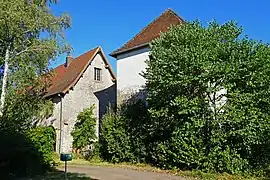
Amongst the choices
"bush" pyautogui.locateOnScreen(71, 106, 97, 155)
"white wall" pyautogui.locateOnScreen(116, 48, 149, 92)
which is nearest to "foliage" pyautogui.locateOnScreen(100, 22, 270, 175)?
"white wall" pyautogui.locateOnScreen(116, 48, 149, 92)

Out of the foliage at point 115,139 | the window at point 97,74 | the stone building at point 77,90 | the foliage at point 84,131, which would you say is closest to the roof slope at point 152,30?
the foliage at point 115,139

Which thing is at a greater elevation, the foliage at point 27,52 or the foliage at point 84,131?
the foliage at point 27,52

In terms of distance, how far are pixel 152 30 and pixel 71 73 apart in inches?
408

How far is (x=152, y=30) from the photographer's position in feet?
89.3

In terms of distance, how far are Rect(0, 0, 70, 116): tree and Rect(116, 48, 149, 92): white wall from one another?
17.1ft

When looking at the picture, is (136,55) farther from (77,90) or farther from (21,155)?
(21,155)

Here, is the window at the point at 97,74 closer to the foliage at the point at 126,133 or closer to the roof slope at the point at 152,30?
the roof slope at the point at 152,30

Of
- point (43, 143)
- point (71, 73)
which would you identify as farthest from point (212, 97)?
point (71, 73)

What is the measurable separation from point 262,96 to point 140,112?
26.9ft

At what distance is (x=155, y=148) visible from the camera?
2158cm

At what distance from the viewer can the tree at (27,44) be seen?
73.7ft

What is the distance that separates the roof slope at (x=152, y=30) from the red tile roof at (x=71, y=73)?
18.7 feet

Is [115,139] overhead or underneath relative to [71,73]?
underneath

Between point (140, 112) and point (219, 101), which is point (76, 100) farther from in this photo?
point (219, 101)
